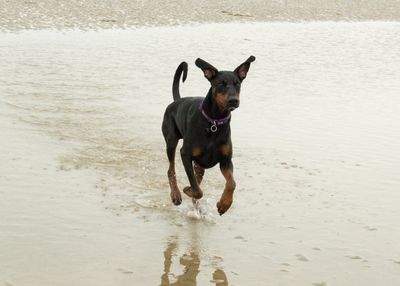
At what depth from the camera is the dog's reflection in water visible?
4625mm

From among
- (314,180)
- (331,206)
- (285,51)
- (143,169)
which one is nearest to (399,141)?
(314,180)

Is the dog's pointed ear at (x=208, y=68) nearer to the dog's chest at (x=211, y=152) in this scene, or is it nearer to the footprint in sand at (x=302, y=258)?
the dog's chest at (x=211, y=152)

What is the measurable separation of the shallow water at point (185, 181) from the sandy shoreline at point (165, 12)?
691 cm

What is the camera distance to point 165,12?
26438mm

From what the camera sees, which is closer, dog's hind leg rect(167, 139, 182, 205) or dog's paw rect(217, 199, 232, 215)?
dog's paw rect(217, 199, 232, 215)

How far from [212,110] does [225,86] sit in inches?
10.4

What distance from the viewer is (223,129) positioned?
5930mm

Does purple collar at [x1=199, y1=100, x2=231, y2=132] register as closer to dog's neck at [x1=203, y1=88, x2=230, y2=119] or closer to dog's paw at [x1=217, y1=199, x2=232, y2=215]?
dog's neck at [x1=203, y1=88, x2=230, y2=119]

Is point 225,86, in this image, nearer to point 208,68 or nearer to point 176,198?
point 208,68

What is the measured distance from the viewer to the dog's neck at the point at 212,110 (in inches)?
231

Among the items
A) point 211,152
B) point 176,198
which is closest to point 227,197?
point 211,152

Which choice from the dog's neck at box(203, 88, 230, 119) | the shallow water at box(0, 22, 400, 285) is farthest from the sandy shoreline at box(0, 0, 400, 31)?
the dog's neck at box(203, 88, 230, 119)

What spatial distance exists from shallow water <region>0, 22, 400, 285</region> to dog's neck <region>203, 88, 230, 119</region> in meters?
1.04

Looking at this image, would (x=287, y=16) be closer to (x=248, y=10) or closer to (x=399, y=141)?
(x=248, y=10)
